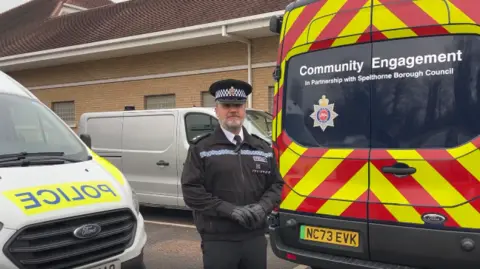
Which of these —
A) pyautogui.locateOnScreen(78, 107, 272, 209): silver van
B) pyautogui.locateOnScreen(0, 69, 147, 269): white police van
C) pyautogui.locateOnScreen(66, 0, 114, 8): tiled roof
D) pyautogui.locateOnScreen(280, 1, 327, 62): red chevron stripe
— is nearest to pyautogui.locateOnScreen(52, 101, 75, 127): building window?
pyautogui.locateOnScreen(66, 0, 114, 8): tiled roof

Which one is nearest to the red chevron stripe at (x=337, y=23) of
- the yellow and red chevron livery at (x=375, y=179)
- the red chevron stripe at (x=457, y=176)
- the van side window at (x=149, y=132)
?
the yellow and red chevron livery at (x=375, y=179)

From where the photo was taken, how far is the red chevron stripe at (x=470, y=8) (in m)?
3.21

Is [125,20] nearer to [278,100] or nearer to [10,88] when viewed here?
[10,88]

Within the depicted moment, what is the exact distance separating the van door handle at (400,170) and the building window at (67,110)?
13.7m

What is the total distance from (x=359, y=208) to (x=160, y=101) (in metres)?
10.5

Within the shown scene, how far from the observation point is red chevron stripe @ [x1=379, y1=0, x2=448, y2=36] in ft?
11.1

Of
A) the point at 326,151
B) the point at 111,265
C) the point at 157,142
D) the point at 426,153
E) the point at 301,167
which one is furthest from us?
the point at 157,142

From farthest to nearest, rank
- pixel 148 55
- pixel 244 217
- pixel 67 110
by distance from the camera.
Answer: pixel 67 110 < pixel 148 55 < pixel 244 217

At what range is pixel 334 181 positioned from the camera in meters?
3.85

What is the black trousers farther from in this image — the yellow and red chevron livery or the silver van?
the silver van

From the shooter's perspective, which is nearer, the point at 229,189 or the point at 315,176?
the point at 229,189

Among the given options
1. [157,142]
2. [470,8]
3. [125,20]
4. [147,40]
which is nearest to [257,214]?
[470,8]

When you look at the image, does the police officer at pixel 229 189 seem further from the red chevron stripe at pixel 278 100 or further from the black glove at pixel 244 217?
the red chevron stripe at pixel 278 100

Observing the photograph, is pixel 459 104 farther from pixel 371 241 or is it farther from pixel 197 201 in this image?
pixel 197 201
